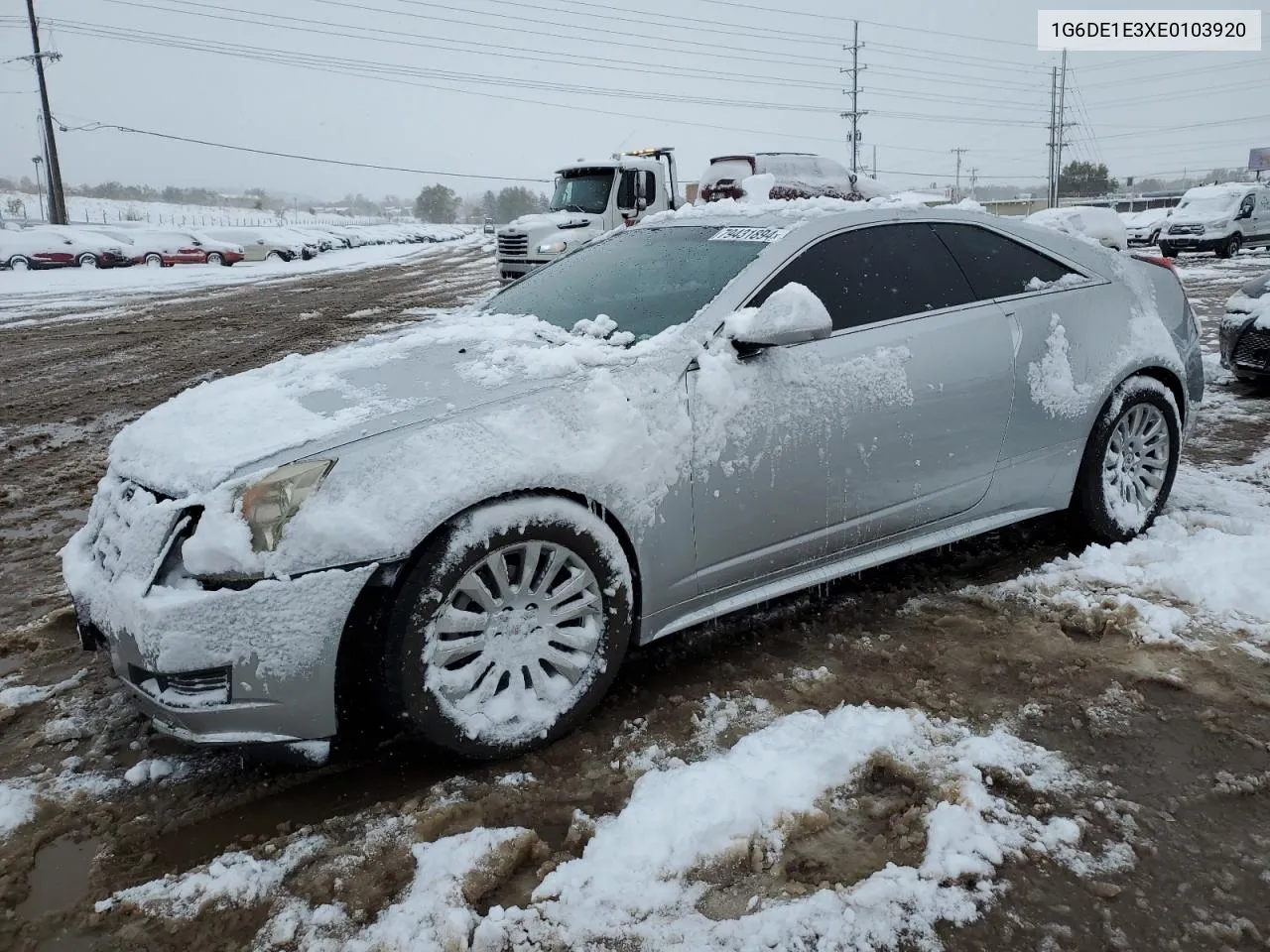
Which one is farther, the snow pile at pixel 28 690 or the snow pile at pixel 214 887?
the snow pile at pixel 28 690

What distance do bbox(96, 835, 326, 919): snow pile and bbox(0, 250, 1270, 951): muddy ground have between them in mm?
43

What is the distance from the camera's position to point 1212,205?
24.6m

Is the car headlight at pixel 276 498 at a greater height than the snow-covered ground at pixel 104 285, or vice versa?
the snow-covered ground at pixel 104 285

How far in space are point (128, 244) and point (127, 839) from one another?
37124 millimetres

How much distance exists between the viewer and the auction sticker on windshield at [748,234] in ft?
11.4

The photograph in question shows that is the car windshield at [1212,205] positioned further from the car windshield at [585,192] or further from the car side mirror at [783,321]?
the car side mirror at [783,321]

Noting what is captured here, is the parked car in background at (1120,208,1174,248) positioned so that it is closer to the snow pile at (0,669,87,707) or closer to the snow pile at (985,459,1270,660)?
the snow pile at (985,459,1270,660)

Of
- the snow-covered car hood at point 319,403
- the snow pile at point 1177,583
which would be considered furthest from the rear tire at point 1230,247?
the snow-covered car hood at point 319,403

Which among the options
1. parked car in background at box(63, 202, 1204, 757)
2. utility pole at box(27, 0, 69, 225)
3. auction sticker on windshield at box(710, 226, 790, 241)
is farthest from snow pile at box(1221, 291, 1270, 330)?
utility pole at box(27, 0, 69, 225)

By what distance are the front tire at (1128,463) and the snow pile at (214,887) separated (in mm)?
3482

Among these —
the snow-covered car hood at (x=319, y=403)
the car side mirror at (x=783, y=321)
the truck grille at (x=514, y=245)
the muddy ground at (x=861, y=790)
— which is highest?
the truck grille at (x=514, y=245)

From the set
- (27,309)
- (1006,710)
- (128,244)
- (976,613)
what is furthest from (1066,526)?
(128,244)

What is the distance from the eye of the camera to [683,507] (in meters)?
2.94

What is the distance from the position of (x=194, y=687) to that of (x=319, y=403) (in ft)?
3.07
